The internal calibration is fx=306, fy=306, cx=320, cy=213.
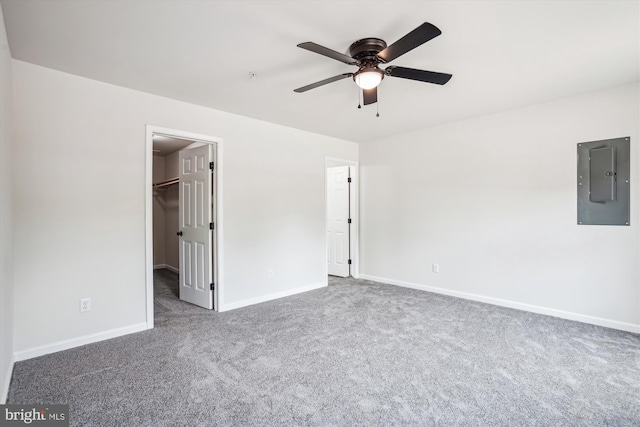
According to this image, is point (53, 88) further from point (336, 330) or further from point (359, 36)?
point (336, 330)

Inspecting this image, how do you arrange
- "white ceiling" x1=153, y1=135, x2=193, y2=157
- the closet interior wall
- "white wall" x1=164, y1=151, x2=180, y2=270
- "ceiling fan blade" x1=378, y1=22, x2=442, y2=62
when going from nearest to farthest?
"ceiling fan blade" x1=378, y1=22, x2=442, y2=62
"white ceiling" x1=153, y1=135, x2=193, y2=157
"white wall" x1=164, y1=151, x2=180, y2=270
the closet interior wall

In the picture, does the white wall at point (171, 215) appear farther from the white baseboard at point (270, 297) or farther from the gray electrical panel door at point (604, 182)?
the gray electrical panel door at point (604, 182)

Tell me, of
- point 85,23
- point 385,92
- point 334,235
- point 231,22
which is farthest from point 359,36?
point 334,235

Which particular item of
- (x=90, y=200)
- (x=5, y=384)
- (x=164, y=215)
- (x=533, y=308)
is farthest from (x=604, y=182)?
(x=164, y=215)

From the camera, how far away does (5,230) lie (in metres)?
2.10

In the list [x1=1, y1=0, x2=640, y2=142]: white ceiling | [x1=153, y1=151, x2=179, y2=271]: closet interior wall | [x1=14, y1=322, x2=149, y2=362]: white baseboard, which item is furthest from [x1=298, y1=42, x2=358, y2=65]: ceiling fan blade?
[x1=153, y1=151, x2=179, y2=271]: closet interior wall

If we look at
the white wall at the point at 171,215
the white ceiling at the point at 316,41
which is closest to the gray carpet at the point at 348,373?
the white ceiling at the point at 316,41

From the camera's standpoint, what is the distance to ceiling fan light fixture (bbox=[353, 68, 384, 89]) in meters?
2.19

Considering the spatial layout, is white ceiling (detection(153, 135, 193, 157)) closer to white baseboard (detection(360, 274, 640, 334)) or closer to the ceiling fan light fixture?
the ceiling fan light fixture

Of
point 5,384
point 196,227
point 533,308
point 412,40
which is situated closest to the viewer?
point 412,40

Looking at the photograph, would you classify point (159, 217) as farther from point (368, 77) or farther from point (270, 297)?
point (368, 77)

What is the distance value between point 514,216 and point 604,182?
0.91m

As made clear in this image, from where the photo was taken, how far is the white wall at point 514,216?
322 cm

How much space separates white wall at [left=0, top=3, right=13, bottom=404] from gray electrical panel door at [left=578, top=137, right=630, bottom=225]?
513 centimetres
